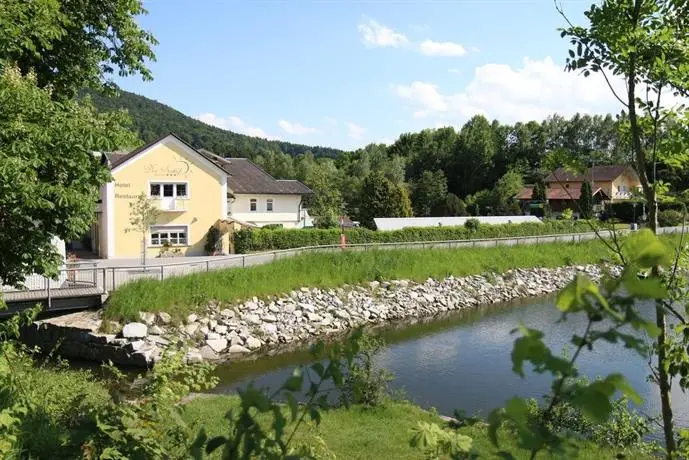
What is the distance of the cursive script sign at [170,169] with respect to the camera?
1207 inches

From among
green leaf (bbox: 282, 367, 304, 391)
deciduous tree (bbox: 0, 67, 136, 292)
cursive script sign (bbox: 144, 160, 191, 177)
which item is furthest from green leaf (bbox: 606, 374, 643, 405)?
cursive script sign (bbox: 144, 160, 191, 177)

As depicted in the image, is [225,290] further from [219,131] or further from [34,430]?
[219,131]

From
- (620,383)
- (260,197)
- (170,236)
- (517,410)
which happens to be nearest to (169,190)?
(170,236)

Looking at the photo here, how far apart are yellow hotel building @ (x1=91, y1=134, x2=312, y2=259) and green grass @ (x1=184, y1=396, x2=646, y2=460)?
70.1 ft

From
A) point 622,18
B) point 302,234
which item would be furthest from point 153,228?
point 622,18

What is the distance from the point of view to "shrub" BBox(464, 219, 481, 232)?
36.9 meters

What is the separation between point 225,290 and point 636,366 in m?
13.5

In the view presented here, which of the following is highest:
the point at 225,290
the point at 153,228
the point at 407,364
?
the point at 153,228

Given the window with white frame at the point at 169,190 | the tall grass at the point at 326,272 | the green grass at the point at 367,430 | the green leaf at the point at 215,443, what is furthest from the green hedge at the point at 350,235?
the green leaf at the point at 215,443

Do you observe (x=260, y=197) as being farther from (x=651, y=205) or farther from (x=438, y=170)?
(x=651, y=205)

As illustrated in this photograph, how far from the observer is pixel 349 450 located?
26.2 ft

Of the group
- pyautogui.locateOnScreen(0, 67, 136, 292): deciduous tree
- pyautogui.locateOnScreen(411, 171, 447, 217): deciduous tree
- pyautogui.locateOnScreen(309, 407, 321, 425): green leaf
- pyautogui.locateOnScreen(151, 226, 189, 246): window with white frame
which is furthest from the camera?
pyautogui.locateOnScreen(411, 171, 447, 217): deciduous tree

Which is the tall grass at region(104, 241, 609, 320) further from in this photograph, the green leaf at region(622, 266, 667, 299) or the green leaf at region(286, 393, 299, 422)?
the green leaf at region(622, 266, 667, 299)

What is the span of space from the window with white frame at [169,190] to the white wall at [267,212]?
18.4ft
